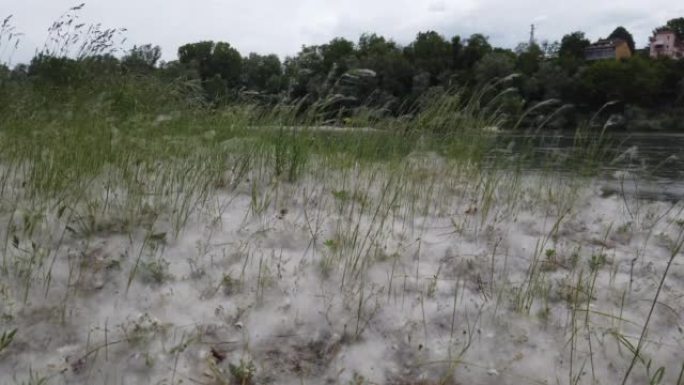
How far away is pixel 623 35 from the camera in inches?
3949

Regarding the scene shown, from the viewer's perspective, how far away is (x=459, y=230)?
343 cm

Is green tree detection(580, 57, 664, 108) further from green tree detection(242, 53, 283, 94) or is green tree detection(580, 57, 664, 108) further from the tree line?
green tree detection(242, 53, 283, 94)

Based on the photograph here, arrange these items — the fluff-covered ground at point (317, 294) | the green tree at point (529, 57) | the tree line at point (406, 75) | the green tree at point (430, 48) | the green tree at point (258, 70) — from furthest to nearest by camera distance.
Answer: the green tree at point (430, 48) → the green tree at point (529, 57) → the green tree at point (258, 70) → the tree line at point (406, 75) → the fluff-covered ground at point (317, 294)

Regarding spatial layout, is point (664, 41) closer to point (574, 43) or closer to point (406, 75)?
point (574, 43)

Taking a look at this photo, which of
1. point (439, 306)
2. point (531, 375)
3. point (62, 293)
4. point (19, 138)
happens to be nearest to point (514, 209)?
point (439, 306)

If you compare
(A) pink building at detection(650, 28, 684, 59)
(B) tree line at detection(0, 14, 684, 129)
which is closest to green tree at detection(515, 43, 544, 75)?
(B) tree line at detection(0, 14, 684, 129)

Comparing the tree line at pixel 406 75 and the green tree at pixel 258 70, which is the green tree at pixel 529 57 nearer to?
the tree line at pixel 406 75

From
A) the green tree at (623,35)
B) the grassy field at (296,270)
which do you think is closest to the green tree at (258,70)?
the grassy field at (296,270)

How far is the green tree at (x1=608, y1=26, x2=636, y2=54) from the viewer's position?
97.5 metres

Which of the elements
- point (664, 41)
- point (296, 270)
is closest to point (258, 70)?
point (296, 270)

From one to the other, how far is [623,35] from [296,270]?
381 ft

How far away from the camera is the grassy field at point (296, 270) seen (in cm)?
222

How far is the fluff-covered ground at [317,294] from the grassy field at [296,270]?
11 mm

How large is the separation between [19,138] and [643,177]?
21.8 ft
